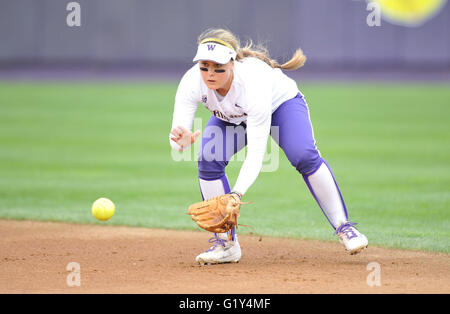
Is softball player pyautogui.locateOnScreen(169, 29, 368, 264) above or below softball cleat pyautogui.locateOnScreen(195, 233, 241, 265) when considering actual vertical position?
above

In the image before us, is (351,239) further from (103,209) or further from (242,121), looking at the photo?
(103,209)

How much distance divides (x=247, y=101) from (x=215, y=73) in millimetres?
281

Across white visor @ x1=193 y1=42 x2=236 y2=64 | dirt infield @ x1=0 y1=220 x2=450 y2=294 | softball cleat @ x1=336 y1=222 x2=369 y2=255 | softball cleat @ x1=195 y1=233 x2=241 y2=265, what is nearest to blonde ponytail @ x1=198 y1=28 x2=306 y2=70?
white visor @ x1=193 y1=42 x2=236 y2=64

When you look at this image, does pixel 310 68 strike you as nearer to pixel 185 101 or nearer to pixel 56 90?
pixel 56 90

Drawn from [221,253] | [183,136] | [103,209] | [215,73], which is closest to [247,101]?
[215,73]

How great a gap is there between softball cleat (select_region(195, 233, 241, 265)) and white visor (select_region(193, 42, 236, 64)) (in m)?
1.41

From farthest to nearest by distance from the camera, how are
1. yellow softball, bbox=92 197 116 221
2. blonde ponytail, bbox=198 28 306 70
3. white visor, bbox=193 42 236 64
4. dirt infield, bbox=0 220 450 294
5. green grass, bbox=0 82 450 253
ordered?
green grass, bbox=0 82 450 253, yellow softball, bbox=92 197 116 221, blonde ponytail, bbox=198 28 306 70, white visor, bbox=193 42 236 64, dirt infield, bbox=0 220 450 294

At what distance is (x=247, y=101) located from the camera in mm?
4781

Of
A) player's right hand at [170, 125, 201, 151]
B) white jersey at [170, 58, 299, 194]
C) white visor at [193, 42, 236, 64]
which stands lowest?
player's right hand at [170, 125, 201, 151]

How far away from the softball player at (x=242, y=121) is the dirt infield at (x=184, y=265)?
0.33 metres

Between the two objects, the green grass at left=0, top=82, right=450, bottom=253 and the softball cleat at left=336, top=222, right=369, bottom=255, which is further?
the green grass at left=0, top=82, right=450, bottom=253

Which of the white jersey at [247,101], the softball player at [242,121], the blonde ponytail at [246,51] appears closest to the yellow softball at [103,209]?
the softball player at [242,121]

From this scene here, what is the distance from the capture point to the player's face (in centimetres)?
474

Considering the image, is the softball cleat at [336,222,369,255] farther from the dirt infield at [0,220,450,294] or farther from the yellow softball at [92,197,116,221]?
the yellow softball at [92,197,116,221]
